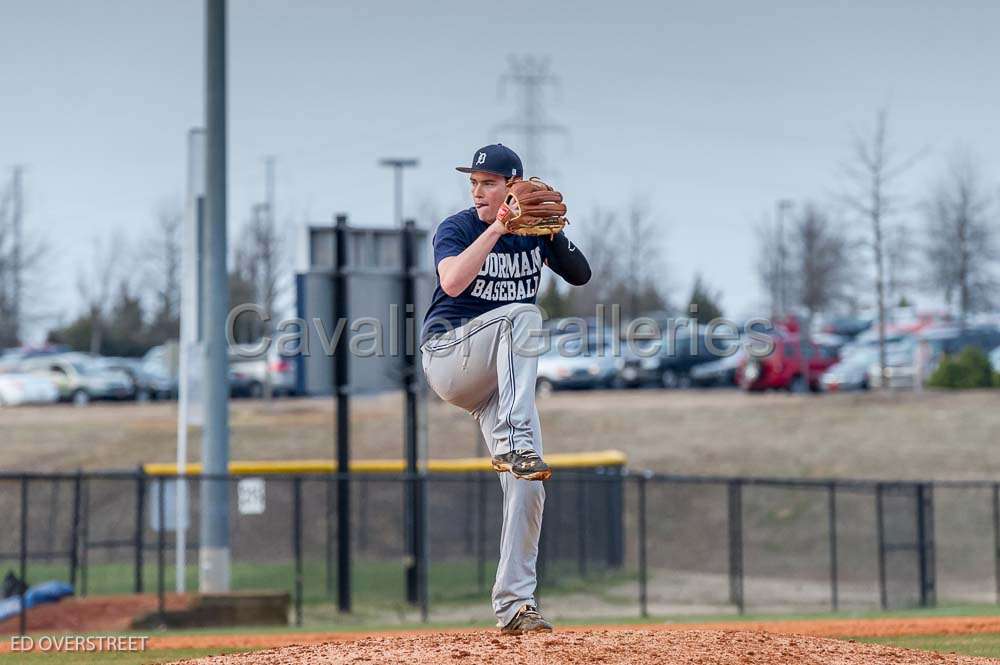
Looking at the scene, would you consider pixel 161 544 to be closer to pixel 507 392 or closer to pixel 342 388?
pixel 342 388

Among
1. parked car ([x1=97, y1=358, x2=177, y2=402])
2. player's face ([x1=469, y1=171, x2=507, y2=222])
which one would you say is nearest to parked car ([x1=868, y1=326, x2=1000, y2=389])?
parked car ([x1=97, y1=358, x2=177, y2=402])

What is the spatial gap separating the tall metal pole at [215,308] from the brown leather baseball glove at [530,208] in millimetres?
11041

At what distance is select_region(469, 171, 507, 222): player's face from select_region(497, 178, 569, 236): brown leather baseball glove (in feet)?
0.66

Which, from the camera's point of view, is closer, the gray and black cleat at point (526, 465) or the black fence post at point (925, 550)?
the gray and black cleat at point (526, 465)

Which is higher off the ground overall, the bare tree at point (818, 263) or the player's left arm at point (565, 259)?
the bare tree at point (818, 263)

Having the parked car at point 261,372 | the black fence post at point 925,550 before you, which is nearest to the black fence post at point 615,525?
the black fence post at point 925,550

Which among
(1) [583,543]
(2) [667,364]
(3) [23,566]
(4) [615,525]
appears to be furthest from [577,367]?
(3) [23,566]

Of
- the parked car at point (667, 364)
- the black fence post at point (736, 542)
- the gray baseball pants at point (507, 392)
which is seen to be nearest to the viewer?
the gray baseball pants at point (507, 392)

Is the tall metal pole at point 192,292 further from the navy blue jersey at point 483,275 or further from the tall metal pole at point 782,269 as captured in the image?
the tall metal pole at point 782,269

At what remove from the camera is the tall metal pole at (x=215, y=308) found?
17.1 metres

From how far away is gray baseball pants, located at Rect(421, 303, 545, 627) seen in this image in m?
6.70

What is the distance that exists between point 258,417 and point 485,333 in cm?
3477

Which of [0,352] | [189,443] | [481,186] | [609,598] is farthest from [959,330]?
[481,186]

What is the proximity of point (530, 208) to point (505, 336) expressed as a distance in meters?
0.64
